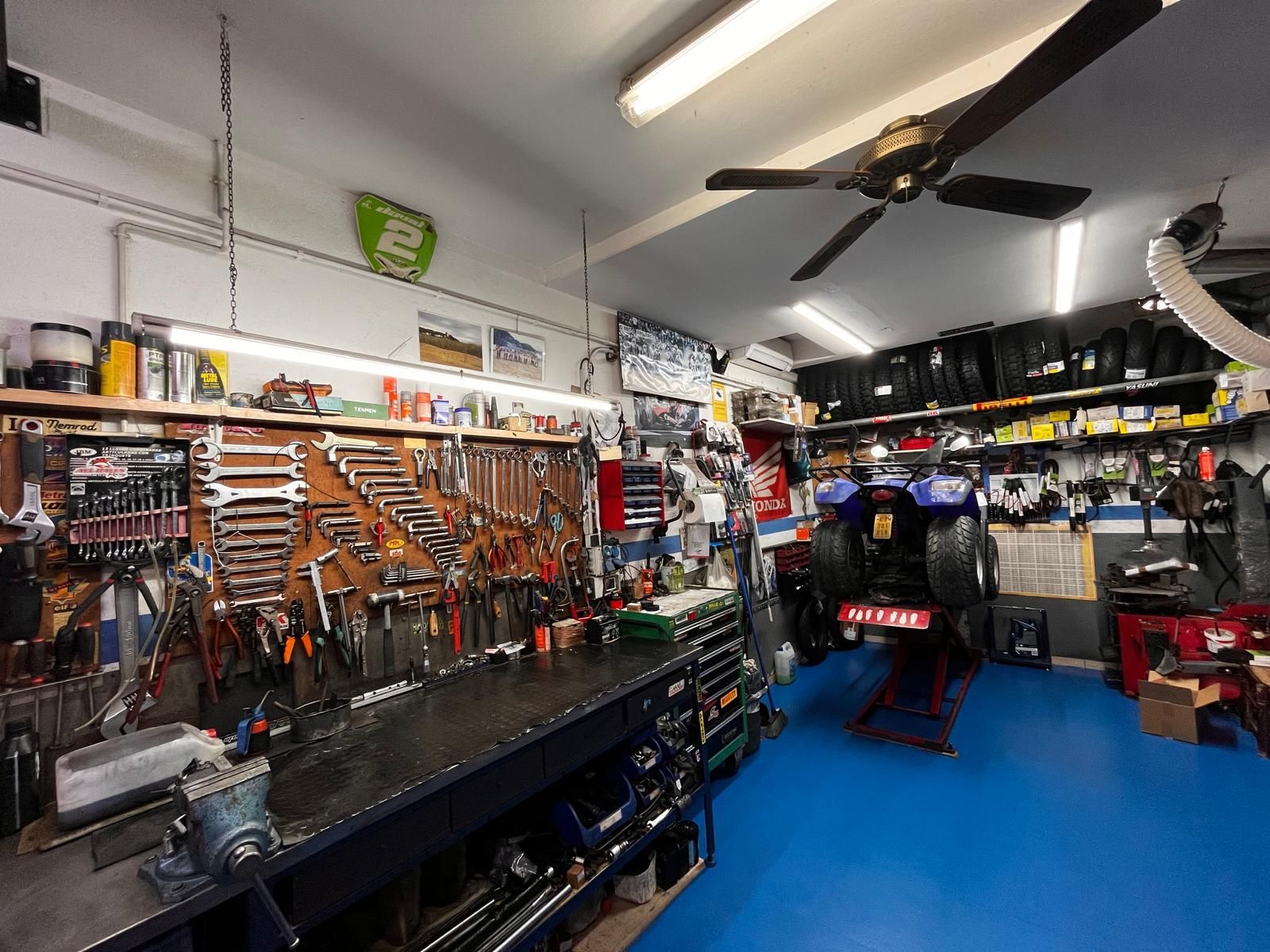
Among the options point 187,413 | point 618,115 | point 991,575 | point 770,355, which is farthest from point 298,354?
point 770,355

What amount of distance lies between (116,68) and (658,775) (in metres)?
3.54

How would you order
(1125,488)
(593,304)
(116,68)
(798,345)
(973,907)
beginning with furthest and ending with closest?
1. (798,345)
2. (1125,488)
3. (593,304)
4. (973,907)
5. (116,68)

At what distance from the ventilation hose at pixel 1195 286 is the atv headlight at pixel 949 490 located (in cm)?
149

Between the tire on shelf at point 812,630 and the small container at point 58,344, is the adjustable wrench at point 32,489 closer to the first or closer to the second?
the small container at point 58,344

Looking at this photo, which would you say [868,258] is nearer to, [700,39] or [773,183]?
[773,183]

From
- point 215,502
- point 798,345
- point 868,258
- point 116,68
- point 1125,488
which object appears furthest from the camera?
point 798,345

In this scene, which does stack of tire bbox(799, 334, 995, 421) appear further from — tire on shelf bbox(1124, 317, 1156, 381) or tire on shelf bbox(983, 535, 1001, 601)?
tire on shelf bbox(983, 535, 1001, 601)

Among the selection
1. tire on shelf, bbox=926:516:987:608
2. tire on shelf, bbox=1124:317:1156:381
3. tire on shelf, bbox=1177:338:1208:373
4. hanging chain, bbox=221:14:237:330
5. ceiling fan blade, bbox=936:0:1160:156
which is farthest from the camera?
tire on shelf, bbox=1124:317:1156:381

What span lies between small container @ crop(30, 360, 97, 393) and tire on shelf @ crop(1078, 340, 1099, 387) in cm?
678

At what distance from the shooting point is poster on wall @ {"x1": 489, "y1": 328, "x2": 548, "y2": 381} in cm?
305

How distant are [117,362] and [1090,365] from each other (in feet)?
22.0

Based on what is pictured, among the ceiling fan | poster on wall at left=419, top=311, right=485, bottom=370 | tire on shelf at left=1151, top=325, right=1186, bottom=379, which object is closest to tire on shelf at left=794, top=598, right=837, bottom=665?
tire on shelf at left=1151, top=325, right=1186, bottom=379

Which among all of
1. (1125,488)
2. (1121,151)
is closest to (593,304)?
(1121,151)

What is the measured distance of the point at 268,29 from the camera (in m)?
1.64
